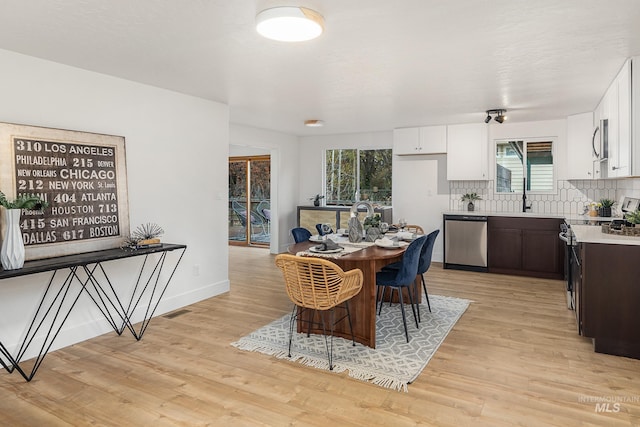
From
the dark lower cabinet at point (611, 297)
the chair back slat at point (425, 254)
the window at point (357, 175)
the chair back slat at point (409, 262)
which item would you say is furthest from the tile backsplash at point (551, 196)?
the chair back slat at point (409, 262)

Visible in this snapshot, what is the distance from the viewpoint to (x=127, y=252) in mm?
3449

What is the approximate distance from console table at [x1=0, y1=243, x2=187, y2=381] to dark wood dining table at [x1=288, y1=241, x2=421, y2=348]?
1562 mm

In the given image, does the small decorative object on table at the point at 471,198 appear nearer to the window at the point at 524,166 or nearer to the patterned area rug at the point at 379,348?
the window at the point at 524,166

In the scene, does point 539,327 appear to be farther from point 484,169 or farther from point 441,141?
point 441,141

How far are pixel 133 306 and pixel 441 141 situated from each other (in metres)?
5.01

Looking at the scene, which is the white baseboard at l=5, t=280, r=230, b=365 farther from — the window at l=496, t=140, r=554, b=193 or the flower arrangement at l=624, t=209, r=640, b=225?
the window at l=496, t=140, r=554, b=193

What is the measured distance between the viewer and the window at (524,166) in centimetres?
626

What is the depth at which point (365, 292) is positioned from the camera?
11.0 ft

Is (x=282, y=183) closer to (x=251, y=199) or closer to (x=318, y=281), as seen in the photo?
(x=251, y=199)

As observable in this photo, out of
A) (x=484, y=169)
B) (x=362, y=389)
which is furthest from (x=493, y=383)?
(x=484, y=169)

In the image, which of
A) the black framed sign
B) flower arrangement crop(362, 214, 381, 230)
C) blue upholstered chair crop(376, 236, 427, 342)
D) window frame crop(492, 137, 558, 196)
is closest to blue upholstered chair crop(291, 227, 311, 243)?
flower arrangement crop(362, 214, 381, 230)

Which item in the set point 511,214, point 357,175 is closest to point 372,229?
point 511,214

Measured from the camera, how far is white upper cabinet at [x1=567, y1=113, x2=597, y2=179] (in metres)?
5.57

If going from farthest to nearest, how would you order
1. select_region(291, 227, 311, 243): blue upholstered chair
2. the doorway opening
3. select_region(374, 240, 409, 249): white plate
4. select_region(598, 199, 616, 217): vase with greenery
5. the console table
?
the doorway opening < select_region(598, 199, 616, 217): vase with greenery < select_region(291, 227, 311, 243): blue upholstered chair < select_region(374, 240, 409, 249): white plate < the console table
